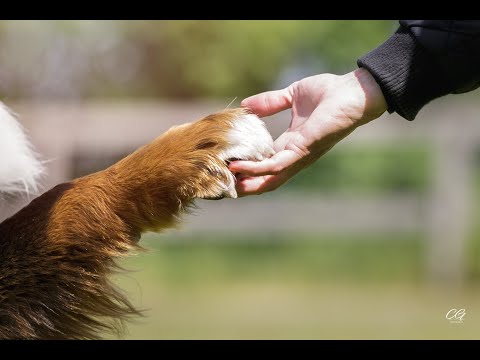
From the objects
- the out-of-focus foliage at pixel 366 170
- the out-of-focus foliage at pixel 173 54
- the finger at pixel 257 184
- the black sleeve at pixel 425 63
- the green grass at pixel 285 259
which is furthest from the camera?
the out-of-focus foliage at pixel 173 54

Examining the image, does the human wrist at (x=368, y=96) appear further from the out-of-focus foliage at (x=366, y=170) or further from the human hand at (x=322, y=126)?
the out-of-focus foliage at (x=366, y=170)

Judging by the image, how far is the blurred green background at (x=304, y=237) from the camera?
7918 mm

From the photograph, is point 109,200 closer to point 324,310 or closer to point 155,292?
point 324,310

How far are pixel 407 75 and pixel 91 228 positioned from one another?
1.23 m

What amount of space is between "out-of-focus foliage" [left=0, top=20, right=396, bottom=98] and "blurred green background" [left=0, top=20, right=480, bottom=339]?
3cm

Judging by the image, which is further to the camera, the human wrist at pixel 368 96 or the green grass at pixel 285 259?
the green grass at pixel 285 259

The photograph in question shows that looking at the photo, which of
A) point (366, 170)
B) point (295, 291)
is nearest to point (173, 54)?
point (366, 170)

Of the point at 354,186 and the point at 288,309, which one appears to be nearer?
the point at 288,309

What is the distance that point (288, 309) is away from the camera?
27.6ft

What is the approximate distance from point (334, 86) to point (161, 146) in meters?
0.66

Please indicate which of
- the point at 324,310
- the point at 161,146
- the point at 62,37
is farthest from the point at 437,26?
the point at 62,37

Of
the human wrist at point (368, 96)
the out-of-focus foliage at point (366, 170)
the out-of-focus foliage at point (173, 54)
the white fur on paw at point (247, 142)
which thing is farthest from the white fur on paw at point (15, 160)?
the out-of-focus foliage at point (173, 54)

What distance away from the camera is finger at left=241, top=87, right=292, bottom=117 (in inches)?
126

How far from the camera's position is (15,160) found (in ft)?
10.6
